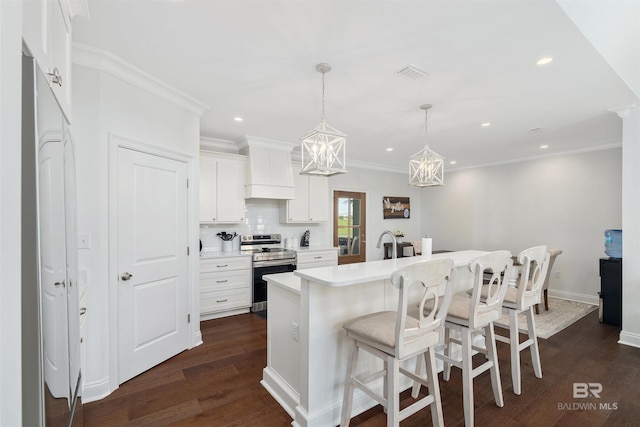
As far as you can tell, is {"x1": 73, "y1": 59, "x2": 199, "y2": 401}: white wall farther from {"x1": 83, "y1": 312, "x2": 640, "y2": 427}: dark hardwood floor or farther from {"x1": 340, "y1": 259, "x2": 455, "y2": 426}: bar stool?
{"x1": 340, "y1": 259, "x2": 455, "y2": 426}: bar stool

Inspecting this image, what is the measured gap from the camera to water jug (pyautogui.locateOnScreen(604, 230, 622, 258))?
4008 millimetres

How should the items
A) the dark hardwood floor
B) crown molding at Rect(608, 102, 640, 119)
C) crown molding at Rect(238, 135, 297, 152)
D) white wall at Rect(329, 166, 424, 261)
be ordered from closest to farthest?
the dark hardwood floor, crown molding at Rect(608, 102, 640, 119), crown molding at Rect(238, 135, 297, 152), white wall at Rect(329, 166, 424, 261)

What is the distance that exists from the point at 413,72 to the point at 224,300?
362 cm

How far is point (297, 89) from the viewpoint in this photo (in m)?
2.82

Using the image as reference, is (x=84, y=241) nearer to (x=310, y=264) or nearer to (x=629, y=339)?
(x=310, y=264)

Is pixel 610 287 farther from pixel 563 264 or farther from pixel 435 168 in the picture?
pixel 435 168

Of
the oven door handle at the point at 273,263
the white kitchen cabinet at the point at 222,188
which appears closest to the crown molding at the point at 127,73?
the white kitchen cabinet at the point at 222,188

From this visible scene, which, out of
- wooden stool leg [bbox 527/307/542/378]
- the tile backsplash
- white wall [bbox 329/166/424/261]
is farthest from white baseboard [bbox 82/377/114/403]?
white wall [bbox 329/166/424/261]

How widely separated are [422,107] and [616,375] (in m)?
3.10

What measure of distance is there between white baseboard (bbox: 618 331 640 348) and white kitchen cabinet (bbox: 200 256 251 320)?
4.58 m

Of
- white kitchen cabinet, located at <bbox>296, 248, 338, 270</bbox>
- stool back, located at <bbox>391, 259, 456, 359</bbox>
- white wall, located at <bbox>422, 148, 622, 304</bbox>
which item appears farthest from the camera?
white kitchen cabinet, located at <bbox>296, 248, 338, 270</bbox>

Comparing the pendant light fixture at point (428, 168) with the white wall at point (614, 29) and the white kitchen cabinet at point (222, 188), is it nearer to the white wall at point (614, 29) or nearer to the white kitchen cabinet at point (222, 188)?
the white wall at point (614, 29)

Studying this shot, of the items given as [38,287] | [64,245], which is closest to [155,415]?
[64,245]

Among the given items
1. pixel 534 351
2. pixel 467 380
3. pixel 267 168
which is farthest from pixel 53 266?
pixel 267 168
